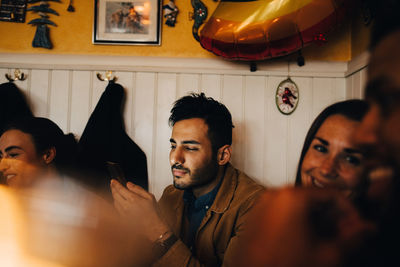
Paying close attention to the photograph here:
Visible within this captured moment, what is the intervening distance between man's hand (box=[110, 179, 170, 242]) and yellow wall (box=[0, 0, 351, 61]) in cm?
108

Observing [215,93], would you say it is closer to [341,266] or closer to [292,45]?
[292,45]

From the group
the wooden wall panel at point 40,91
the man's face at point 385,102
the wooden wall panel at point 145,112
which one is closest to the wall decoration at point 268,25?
the wooden wall panel at point 145,112

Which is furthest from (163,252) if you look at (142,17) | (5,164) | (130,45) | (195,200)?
(142,17)

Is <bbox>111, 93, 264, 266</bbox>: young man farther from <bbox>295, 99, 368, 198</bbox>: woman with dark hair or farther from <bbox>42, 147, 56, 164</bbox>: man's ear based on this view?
<bbox>42, 147, 56, 164</bbox>: man's ear

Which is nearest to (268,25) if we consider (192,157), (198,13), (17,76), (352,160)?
(198,13)

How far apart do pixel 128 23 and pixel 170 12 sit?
0.94ft

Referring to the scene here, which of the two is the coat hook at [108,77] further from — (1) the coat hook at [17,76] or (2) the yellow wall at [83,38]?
(1) the coat hook at [17,76]

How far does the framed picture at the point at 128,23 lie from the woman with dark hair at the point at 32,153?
0.71 metres

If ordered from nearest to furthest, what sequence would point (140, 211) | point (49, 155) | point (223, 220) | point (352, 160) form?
point (352, 160) → point (140, 211) → point (223, 220) → point (49, 155)

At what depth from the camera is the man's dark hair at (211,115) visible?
4.61 feet

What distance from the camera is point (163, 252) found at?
3.12ft

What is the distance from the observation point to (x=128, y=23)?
5.87 ft

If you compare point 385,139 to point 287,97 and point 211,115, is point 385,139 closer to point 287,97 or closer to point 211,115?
point 211,115

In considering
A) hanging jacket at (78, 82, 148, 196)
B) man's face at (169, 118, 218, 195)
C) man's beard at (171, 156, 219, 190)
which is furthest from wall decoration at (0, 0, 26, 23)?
man's beard at (171, 156, 219, 190)
